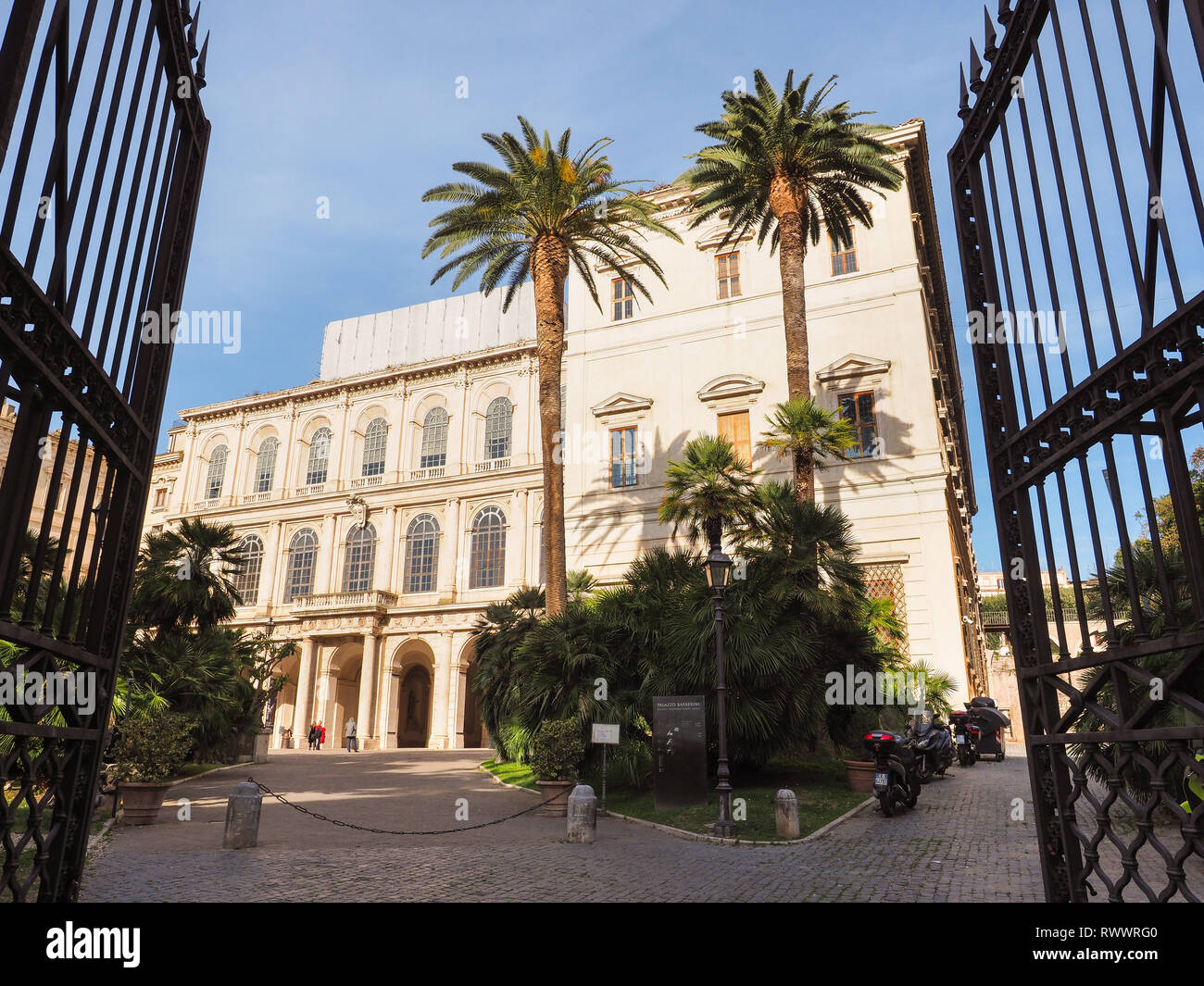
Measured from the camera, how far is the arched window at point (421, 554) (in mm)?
45844

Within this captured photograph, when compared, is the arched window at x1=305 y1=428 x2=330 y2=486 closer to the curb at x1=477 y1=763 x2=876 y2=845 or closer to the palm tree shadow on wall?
the palm tree shadow on wall

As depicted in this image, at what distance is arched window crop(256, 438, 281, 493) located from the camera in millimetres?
52469

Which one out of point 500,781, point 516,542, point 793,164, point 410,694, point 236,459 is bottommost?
point 500,781

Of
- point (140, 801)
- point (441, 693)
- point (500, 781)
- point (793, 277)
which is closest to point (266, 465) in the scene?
point (441, 693)

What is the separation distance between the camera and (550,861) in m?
9.65

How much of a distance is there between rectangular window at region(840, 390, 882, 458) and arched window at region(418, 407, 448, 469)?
2732cm

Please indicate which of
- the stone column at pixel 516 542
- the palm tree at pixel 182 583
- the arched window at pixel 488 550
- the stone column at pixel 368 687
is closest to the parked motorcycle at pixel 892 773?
the palm tree at pixel 182 583

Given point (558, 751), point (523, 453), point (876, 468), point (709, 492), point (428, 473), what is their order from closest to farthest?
point (558, 751) → point (709, 492) → point (876, 468) → point (523, 453) → point (428, 473)

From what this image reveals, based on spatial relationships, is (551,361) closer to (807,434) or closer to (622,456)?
(807,434)

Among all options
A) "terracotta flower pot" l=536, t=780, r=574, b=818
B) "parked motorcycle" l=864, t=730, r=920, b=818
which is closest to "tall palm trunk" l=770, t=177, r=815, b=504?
"parked motorcycle" l=864, t=730, r=920, b=818

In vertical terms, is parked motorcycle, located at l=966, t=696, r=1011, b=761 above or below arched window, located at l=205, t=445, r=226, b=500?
below

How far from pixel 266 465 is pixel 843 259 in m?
38.4

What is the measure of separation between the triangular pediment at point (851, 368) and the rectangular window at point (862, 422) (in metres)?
0.62
